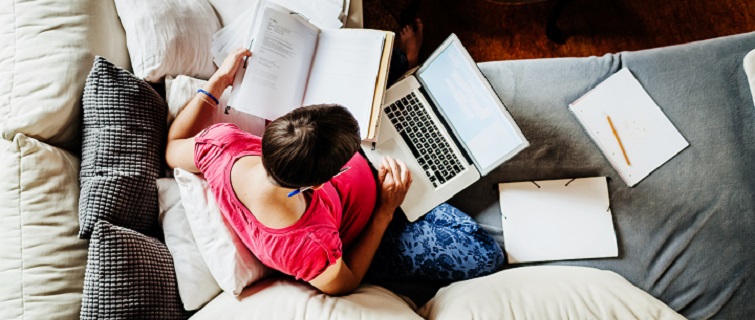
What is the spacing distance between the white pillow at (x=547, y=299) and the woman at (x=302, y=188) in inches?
4.4

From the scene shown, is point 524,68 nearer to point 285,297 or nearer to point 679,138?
point 679,138

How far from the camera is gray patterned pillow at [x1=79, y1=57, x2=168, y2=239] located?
1.03 metres

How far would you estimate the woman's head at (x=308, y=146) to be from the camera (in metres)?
0.81

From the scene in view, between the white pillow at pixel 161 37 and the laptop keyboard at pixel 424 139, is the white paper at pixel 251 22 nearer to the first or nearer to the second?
the white pillow at pixel 161 37

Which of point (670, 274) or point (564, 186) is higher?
point (564, 186)

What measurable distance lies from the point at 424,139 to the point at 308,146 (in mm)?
575

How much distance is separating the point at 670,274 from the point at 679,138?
14.7 inches

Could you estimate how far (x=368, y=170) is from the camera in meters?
1.30

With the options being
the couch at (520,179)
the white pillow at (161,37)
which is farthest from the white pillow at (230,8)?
the white pillow at (161,37)

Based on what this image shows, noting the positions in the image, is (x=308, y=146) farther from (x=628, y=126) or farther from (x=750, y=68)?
(x=750, y=68)

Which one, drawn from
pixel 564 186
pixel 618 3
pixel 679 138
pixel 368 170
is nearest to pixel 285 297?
pixel 368 170

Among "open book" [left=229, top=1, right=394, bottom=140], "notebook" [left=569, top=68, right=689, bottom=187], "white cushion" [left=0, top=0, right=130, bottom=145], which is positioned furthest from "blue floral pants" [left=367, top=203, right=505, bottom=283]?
"white cushion" [left=0, top=0, right=130, bottom=145]

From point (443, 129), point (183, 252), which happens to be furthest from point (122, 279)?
point (443, 129)

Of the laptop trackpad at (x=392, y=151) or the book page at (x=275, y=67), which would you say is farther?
the laptop trackpad at (x=392, y=151)
